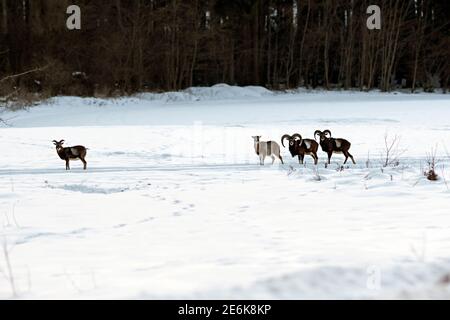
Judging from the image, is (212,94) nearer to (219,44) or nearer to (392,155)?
(219,44)

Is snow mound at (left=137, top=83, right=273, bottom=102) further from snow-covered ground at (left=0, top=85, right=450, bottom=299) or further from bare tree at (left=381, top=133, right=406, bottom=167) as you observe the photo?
bare tree at (left=381, top=133, right=406, bottom=167)

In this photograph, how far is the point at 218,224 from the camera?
224 inches

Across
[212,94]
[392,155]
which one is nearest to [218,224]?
[392,155]

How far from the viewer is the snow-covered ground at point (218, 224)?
3541 millimetres

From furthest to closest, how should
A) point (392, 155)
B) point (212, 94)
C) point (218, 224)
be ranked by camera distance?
point (212, 94)
point (392, 155)
point (218, 224)

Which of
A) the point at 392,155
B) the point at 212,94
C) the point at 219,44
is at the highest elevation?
the point at 219,44

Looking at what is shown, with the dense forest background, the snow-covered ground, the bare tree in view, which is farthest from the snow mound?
the bare tree

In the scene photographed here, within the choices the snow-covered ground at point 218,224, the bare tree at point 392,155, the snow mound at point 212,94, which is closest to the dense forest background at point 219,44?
the snow mound at point 212,94

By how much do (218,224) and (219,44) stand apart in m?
37.7

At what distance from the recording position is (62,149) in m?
10.2

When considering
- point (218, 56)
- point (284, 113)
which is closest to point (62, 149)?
point (284, 113)
